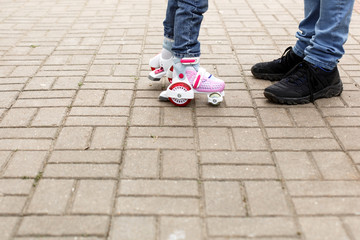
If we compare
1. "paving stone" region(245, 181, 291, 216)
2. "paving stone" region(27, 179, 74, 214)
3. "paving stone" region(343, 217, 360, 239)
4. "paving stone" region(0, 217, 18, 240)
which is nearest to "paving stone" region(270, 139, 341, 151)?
"paving stone" region(245, 181, 291, 216)

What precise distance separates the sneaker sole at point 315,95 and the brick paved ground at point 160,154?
5cm

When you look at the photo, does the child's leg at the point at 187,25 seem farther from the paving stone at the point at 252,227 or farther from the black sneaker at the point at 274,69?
the paving stone at the point at 252,227

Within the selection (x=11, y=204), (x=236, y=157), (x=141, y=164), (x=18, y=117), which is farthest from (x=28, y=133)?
(x=236, y=157)

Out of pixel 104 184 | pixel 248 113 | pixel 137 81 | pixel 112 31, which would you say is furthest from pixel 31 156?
pixel 112 31

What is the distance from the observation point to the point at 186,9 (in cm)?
257

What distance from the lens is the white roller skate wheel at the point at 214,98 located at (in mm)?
2760

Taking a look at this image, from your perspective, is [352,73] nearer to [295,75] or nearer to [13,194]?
[295,75]

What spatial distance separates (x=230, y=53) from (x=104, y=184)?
7.03 ft

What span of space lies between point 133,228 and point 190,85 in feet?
4.09

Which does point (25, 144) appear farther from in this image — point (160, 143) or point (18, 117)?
point (160, 143)

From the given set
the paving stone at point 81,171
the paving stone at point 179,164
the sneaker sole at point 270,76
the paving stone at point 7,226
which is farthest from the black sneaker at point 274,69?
the paving stone at point 7,226

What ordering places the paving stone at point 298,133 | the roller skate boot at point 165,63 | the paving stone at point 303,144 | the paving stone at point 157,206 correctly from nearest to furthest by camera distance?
the paving stone at point 157,206, the paving stone at point 303,144, the paving stone at point 298,133, the roller skate boot at point 165,63

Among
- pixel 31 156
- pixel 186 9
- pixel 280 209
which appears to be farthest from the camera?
pixel 186 9

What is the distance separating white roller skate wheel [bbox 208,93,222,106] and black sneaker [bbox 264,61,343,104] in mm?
339
